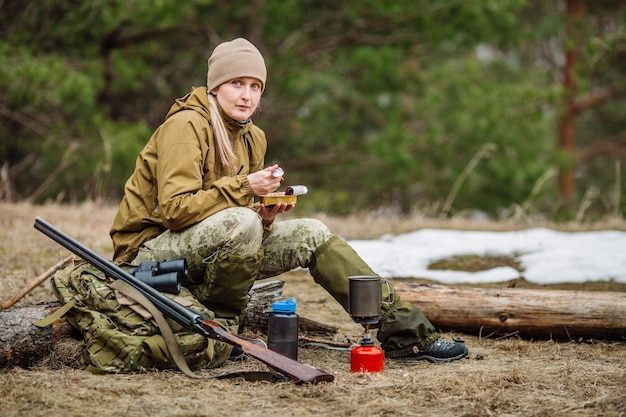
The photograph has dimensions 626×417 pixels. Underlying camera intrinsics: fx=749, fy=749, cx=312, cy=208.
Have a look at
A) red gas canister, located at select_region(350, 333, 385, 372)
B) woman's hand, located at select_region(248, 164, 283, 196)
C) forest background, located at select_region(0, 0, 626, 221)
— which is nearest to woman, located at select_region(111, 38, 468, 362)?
woman's hand, located at select_region(248, 164, 283, 196)

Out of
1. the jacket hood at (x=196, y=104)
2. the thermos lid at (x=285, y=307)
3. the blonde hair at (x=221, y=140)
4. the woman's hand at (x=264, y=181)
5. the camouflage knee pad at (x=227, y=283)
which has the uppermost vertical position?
the jacket hood at (x=196, y=104)

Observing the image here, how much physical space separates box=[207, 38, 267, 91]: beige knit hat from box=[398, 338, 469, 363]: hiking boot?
175 cm

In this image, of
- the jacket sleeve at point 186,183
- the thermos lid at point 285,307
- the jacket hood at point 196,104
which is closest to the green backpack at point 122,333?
the thermos lid at point 285,307

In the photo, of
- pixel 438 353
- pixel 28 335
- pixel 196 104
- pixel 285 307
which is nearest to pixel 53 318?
pixel 28 335

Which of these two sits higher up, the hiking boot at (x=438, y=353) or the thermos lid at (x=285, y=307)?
the thermos lid at (x=285, y=307)

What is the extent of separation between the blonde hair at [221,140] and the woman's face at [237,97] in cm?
6

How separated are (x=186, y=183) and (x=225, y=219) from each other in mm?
265

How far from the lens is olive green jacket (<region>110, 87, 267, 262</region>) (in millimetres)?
3750

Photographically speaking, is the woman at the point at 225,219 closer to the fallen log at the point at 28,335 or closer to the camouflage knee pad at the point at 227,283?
the camouflage knee pad at the point at 227,283

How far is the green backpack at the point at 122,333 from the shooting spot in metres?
3.60

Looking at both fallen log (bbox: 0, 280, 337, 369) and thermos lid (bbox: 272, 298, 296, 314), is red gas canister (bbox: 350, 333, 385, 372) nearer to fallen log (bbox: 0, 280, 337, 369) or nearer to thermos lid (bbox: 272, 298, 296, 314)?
thermos lid (bbox: 272, 298, 296, 314)

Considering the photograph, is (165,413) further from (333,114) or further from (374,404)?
(333,114)

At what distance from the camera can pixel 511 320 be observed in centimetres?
459

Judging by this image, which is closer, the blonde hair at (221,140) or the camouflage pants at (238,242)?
the camouflage pants at (238,242)
